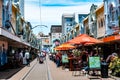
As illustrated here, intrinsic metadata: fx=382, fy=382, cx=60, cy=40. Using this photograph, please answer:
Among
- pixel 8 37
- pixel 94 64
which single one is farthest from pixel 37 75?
pixel 94 64

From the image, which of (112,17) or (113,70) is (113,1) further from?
(113,70)

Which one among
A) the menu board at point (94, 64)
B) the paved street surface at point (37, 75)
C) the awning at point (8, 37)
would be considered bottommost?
the paved street surface at point (37, 75)

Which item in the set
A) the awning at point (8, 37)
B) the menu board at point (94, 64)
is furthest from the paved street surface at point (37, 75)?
the menu board at point (94, 64)

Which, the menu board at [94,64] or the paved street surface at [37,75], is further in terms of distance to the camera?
the paved street surface at [37,75]

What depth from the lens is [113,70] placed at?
80.5 ft

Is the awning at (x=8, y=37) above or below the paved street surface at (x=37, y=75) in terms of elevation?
above

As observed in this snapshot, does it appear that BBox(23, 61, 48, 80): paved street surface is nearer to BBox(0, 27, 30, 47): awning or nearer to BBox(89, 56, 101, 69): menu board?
BBox(0, 27, 30, 47): awning

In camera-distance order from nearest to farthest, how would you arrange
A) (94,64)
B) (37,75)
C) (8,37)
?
(94,64)
(8,37)
(37,75)

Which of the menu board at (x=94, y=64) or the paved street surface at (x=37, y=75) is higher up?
the menu board at (x=94, y=64)

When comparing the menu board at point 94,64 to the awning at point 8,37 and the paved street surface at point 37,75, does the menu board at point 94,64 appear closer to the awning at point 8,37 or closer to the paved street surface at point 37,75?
the paved street surface at point 37,75

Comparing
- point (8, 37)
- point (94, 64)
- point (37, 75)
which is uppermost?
point (8, 37)

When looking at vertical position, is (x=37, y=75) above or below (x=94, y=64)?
below

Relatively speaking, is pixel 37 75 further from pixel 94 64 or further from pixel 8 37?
pixel 94 64

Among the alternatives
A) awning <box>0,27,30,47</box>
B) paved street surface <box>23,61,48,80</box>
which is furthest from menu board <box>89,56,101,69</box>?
awning <box>0,27,30,47</box>
